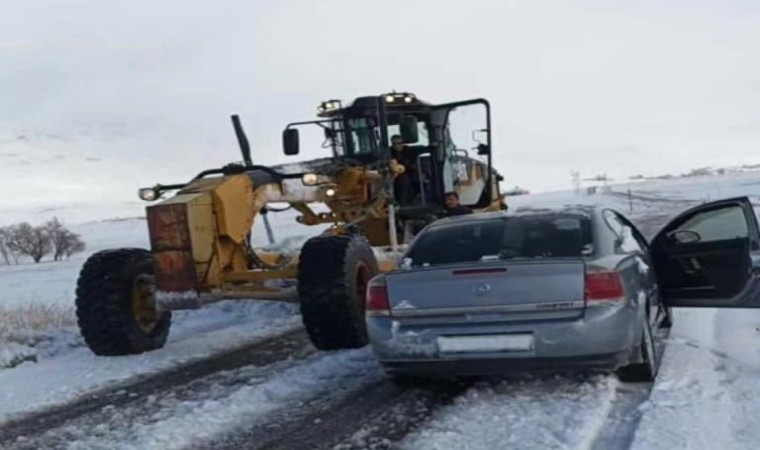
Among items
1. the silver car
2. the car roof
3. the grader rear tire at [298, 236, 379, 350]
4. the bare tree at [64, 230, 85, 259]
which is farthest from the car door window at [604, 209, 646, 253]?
the bare tree at [64, 230, 85, 259]

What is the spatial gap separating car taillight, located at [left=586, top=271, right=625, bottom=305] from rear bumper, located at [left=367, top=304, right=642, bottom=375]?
54mm

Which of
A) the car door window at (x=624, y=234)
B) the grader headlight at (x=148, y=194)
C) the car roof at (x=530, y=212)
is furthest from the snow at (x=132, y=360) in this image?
the car door window at (x=624, y=234)

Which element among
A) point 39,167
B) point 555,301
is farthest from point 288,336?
point 39,167

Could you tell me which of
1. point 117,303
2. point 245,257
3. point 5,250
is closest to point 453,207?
point 245,257

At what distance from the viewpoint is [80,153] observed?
125m

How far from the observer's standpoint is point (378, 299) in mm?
6465

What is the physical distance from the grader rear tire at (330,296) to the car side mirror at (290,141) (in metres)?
2.73

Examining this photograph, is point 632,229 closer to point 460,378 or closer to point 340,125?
point 460,378

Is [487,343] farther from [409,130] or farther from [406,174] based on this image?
[409,130]

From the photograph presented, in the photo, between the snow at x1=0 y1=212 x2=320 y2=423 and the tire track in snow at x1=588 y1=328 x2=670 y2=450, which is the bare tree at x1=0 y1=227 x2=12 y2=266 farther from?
the tire track in snow at x1=588 y1=328 x2=670 y2=450

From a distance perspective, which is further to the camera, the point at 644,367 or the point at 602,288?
the point at 644,367

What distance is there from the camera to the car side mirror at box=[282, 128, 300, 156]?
10.9 meters

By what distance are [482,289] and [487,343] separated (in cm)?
36

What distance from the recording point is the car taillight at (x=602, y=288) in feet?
19.4
